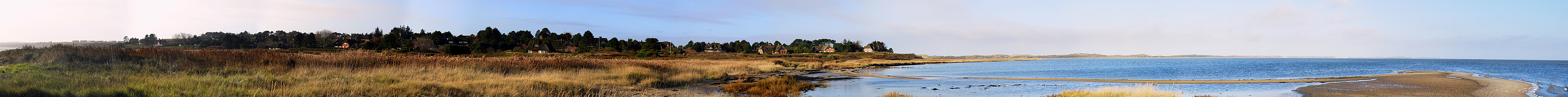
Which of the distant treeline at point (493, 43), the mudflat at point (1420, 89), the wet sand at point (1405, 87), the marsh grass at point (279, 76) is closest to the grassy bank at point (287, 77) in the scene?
the marsh grass at point (279, 76)

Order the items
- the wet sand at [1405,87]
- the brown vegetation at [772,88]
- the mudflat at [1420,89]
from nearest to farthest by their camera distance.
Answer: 1. the brown vegetation at [772,88]
2. the mudflat at [1420,89]
3. the wet sand at [1405,87]

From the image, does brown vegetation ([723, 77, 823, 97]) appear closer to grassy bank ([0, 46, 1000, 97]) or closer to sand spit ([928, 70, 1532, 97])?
grassy bank ([0, 46, 1000, 97])

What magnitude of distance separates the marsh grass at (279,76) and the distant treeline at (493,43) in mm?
43151

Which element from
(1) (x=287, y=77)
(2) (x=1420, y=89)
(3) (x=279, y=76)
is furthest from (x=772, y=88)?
(2) (x=1420, y=89)

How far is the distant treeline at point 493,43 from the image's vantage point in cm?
8438

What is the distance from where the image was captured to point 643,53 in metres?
76.7

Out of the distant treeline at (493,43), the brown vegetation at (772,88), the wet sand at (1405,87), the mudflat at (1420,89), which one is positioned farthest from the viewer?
the distant treeline at (493,43)

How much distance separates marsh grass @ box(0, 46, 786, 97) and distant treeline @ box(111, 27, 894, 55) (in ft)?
142

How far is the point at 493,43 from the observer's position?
107250 mm

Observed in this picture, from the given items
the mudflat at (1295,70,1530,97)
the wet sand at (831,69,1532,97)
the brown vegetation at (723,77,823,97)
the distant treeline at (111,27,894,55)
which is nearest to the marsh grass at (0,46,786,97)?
the brown vegetation at (723,77,823,97)

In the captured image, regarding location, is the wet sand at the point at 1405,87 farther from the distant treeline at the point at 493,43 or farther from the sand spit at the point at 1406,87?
the distant treeline at the point at 493,43

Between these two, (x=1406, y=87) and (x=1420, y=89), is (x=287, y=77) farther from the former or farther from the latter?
(x=1406, y=87)

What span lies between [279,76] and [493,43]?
102 meters

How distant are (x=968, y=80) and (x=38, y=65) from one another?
23.7 metres
